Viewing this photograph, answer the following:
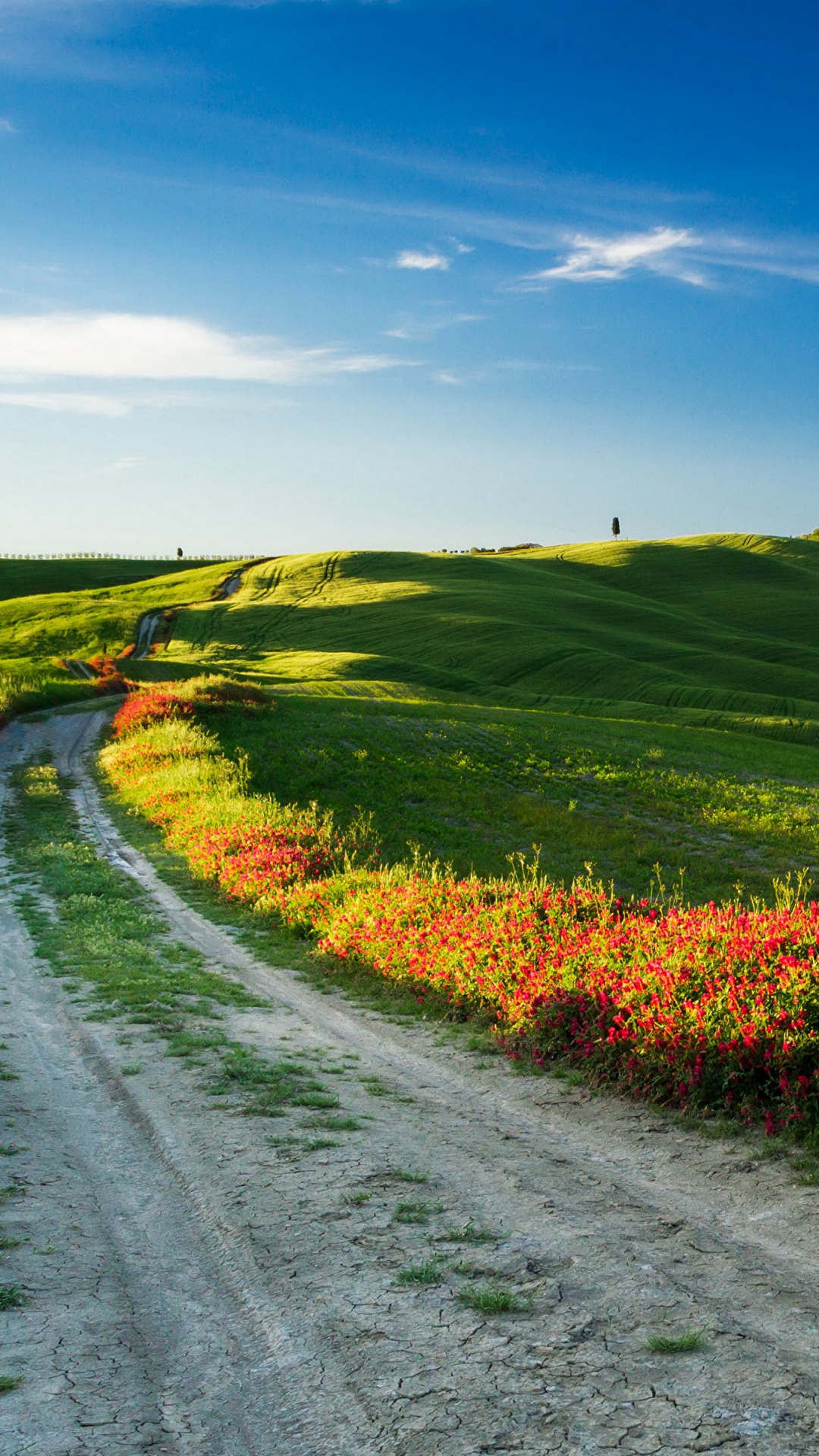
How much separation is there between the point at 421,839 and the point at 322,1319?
19.2 m

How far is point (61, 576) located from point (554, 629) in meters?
81.5

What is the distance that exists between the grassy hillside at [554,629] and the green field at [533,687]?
31 centimetres

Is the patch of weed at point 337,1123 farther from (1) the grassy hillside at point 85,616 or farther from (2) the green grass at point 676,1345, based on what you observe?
(1) the grassy hillside at point 85,616

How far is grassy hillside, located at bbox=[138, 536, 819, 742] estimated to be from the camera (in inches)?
Answer: 2376

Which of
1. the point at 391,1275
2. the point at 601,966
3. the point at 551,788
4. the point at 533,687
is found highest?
the point at 533,687

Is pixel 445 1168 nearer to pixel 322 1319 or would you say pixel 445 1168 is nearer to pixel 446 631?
pixel 322 1319

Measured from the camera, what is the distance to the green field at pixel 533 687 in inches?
1043

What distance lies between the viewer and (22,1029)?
34.5 ft

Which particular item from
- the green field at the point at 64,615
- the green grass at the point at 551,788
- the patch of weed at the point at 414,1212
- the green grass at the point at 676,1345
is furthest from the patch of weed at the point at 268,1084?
the green field at the point at 64,615

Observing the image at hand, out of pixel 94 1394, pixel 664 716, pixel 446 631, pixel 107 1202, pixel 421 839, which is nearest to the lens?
pixel 94 1394

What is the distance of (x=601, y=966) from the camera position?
9930mm

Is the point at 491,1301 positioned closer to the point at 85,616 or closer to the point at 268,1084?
the point at 268,1084

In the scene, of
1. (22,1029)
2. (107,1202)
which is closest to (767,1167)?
→ (107,1202)

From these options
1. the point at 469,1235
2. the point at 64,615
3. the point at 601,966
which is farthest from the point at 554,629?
the point at 469,1235
